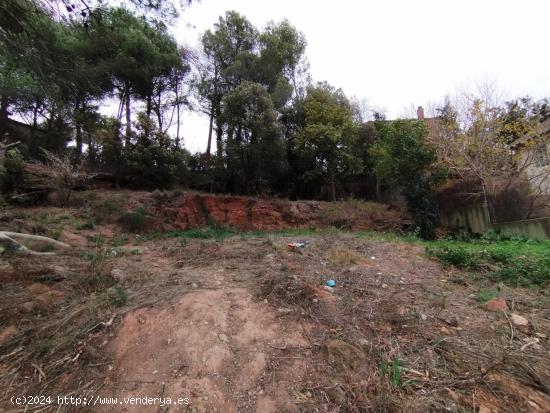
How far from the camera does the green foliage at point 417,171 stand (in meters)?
10.0

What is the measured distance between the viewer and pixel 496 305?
10.1 feet

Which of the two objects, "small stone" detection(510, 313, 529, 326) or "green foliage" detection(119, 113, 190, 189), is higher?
"green foliage" detection(119, 113, 190, 189)

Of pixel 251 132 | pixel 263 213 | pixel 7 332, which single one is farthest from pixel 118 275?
pixel 251 132

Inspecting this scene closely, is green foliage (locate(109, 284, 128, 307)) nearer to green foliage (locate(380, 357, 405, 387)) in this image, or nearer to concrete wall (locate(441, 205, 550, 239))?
green foliage (locate(380, 357, 405, 387))

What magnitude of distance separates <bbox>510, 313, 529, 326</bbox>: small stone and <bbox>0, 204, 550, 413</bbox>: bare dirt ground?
5 cm

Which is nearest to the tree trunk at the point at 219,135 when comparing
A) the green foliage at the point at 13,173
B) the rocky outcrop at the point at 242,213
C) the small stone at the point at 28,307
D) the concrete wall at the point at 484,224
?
the rocky outcrop at the point at 242,213

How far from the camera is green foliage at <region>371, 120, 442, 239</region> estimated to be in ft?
32.9

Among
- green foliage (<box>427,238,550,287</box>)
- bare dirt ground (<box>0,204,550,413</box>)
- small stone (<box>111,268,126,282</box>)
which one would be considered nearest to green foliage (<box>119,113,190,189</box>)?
bare dirt ground (<box>0,204,550,413</box>)

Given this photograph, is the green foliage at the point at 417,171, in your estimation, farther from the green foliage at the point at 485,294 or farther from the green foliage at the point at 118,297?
the green foliage at the point at 118,297

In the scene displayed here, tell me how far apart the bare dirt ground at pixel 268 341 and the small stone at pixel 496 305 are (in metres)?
0.07

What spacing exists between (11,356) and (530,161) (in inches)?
524

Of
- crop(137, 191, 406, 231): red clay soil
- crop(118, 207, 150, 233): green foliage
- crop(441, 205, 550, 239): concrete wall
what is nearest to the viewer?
crop(118, 207, 150, 233): green foliage

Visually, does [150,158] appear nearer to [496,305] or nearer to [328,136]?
[328,136]

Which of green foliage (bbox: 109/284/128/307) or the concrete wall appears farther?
the concrete wall
